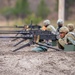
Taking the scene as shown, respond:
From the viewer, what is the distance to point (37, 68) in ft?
36.6

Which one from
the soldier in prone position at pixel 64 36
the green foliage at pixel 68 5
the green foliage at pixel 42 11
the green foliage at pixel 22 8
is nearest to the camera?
the soldier in prone position at pixel 64 36

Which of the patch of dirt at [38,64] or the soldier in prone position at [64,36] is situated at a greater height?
the soldier in prone position at [64,36]

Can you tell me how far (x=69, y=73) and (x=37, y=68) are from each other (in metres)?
0.76

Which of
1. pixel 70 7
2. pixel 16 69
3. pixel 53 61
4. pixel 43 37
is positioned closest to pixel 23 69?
pixel 16 69

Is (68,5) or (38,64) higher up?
(68,5)

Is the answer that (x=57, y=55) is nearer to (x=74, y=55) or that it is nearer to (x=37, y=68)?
(x=74, y=55)

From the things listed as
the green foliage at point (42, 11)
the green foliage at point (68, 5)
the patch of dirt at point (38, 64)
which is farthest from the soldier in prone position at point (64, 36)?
the green foliage at point (42, 11)

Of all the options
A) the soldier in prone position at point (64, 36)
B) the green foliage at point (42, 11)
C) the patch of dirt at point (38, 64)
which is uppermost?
the green foliage at point (42, 11)

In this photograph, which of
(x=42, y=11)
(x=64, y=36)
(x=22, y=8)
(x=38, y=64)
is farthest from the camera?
(x=42, y=11)

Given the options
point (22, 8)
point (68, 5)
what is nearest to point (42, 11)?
point (68, 5)

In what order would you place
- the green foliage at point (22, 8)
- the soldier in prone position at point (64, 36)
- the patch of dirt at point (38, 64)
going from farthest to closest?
the green foliage at point (22, 8)
the soldier in prone position at point (64, 36)
the patch of dirt at point (38, 64)

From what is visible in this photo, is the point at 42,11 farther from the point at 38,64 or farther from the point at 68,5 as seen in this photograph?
the point at 38,64

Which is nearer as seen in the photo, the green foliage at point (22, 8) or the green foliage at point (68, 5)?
the green foliage at point (22, 8)

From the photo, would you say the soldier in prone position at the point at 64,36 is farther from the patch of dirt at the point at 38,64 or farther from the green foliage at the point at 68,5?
the green foliage at the point at 68,5
